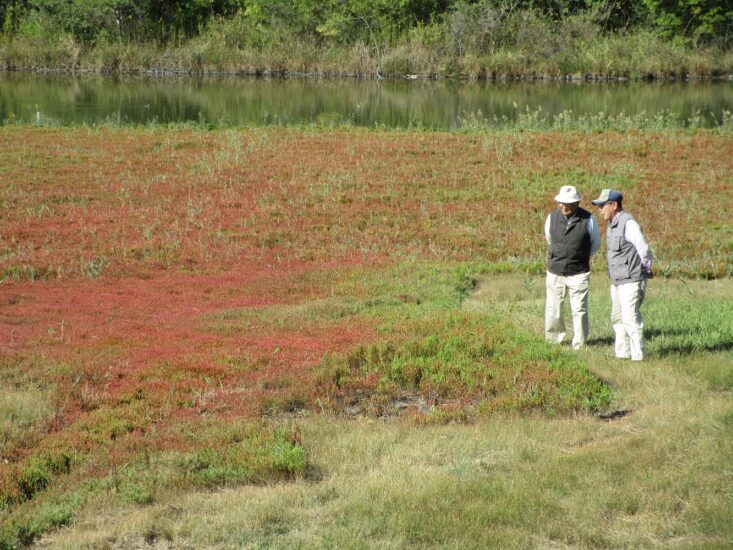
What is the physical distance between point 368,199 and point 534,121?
15810 millimetres

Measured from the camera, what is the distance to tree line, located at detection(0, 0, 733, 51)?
232 feet

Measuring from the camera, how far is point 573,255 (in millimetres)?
12133

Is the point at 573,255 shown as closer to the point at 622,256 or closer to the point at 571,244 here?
the point at 571,244

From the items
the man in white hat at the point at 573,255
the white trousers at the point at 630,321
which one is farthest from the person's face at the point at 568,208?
the white trousers at the point at 630,321

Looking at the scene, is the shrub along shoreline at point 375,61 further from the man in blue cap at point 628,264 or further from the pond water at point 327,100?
the man in blue cap at point 628,264

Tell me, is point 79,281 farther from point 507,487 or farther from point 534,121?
point 534,121

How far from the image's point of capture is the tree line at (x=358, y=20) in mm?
70562

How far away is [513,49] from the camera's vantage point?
70.9 metres

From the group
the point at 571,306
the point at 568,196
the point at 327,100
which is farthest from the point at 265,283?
the point at 327,100

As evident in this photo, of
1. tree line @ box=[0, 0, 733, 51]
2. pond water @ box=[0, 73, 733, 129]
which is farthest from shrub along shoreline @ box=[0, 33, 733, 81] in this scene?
pond water @ box=[0, 73, 733, 129]

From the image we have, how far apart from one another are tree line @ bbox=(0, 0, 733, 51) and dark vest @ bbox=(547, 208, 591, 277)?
59.5m

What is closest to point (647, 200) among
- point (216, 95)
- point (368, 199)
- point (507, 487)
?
point (368, 199)

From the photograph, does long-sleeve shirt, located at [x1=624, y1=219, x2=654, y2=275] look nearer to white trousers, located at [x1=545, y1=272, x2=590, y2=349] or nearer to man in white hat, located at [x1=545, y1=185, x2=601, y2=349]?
man in white hat, located at [x1=545, y1=185, x2=601, y2=349]

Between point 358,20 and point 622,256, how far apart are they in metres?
66.0
